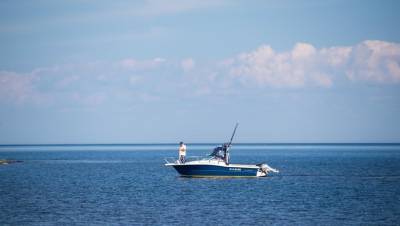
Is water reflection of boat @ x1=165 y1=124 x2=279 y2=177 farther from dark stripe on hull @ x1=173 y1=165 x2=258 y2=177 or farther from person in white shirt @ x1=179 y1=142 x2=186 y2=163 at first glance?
person in white shirt @ x1=179 y1=142 x2=186 y2=163

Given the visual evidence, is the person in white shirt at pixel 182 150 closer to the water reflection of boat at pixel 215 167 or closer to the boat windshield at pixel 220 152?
the water reflection of boat at pixel 215 167

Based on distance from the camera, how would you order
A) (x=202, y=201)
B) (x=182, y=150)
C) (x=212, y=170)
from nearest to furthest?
1. (x=202, y=201)
2. (x=182, y=150)
3. (x=212, y=170)

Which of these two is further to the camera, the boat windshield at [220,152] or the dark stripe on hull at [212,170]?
the dark stripe on hull at [212,170]

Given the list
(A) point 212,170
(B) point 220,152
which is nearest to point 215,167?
(A) point 212,170

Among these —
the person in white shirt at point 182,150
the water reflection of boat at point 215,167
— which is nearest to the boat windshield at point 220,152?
the water reflection of boat at point 215,167

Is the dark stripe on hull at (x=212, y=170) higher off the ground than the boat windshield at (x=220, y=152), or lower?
lower

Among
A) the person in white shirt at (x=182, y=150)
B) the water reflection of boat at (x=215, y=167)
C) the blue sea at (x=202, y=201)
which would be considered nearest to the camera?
the blue sea at (x=202, y=201)

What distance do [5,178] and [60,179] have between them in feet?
23.0

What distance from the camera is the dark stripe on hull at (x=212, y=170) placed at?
226ft

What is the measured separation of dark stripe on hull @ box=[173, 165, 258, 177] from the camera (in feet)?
226

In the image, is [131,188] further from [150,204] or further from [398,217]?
[398,217]

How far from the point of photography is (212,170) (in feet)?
226

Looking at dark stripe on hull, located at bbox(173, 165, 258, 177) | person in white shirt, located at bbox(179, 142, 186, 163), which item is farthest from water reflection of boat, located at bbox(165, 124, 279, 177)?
person in white shirt, located at bbox(179, 142, 186, 163)

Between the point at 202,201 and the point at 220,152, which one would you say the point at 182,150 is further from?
the point at 202,201
